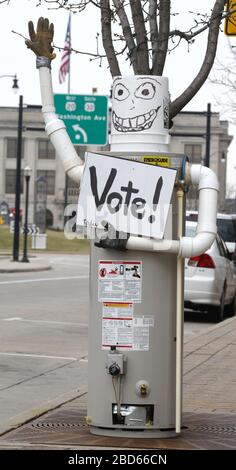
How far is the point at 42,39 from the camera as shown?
25.6 feet

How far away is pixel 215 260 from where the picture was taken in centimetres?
1862

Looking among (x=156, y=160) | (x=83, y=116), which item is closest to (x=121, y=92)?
(x=156, y=160)

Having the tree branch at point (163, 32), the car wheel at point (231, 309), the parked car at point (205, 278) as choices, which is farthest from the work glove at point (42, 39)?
the car wheel at point (231, 309)

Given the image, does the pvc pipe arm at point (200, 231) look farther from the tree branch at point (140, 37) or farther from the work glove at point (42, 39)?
the work glove at point (42, 39)

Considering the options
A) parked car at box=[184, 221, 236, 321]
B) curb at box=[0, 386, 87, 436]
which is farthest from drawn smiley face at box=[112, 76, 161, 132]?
parked car at box=[184, 221, 236, 321]

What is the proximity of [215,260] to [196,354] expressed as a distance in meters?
5.82

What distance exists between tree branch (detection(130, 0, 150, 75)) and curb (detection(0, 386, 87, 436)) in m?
2.91

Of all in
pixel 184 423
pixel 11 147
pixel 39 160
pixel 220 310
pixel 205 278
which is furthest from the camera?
pixel 39 160

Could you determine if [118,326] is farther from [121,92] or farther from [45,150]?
[45,150]

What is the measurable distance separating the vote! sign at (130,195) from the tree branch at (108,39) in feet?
4.12

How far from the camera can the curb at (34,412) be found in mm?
7922

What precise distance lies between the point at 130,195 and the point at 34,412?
230cm

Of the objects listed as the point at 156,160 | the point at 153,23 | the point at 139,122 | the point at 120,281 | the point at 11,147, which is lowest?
the point at 11,147

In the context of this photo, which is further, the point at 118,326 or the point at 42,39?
the point at 42,39
